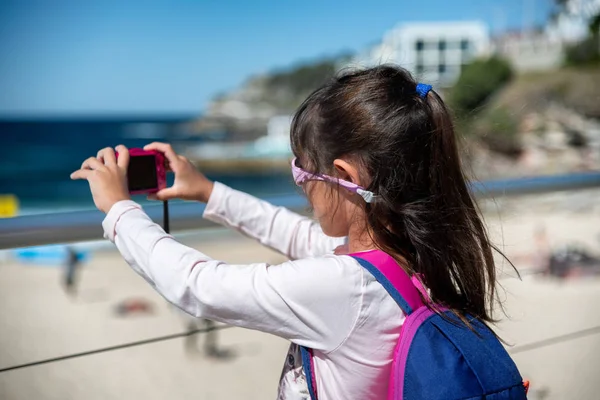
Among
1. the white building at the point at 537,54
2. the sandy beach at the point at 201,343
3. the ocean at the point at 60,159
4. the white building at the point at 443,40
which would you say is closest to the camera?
the sandy beach at the point at 201,343

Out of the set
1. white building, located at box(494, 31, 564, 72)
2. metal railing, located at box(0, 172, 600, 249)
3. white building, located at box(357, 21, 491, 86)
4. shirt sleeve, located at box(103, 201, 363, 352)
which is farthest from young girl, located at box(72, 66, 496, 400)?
white building, located at box(357, 21, 491, 86)

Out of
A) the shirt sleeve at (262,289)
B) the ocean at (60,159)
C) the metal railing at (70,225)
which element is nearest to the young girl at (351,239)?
the shirt sleeve at (262,289)

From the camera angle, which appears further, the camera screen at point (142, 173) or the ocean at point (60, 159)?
the ocean at point (60, 159)

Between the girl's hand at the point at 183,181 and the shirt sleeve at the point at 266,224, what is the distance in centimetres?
3

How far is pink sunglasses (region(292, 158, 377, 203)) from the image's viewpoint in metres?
1.19

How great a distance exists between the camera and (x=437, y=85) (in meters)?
1.43

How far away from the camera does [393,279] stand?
3.72 ft

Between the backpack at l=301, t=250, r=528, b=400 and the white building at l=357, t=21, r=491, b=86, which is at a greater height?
the white building at l=357, t=21, r=491, b=86

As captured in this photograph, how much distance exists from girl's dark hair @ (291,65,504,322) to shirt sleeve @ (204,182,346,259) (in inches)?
13.2

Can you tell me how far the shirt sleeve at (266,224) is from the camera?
1545mm

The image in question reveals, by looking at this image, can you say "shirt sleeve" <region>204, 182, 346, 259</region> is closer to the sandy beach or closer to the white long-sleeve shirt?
the sandy beach

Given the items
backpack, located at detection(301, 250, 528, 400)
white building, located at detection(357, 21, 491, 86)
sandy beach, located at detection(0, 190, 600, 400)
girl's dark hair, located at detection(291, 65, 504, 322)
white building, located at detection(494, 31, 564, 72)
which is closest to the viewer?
backpack, located at detection(301, 250, 528, 400)

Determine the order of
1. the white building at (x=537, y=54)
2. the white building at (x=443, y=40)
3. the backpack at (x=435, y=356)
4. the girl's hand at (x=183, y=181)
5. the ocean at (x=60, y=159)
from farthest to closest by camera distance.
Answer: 1. the white building at (x=443, y=40)
2. the white building at (x=537, y=54)
3. the ocean at (x=60, y=159)
4. the girl's hand at (x=183, y=181)
5. the backpack at (x=435, y=356)

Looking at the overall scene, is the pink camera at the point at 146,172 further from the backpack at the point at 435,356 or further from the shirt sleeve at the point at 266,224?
the backpack at the point at 435,356
